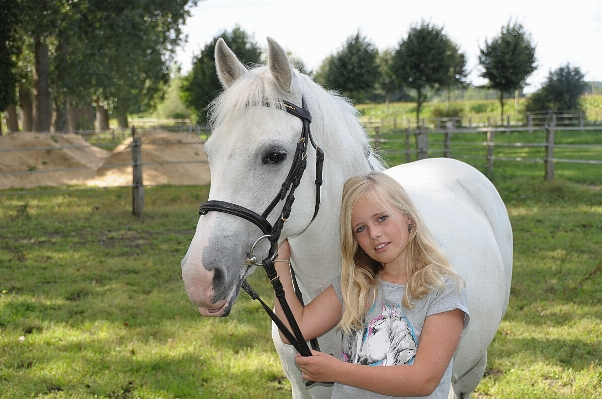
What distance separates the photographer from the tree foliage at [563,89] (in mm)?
27688

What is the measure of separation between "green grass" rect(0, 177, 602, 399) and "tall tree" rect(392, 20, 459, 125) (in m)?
21.2

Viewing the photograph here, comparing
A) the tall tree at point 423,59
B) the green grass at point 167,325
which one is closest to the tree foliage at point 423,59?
the tall tree at point 423,59

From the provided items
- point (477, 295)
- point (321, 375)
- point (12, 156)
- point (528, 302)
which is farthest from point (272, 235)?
point (12, 156)

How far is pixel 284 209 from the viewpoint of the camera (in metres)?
1.73

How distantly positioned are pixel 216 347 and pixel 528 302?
9.19ft

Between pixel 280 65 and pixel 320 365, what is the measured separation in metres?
0.98

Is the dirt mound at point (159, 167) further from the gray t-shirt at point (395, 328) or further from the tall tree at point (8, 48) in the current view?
the gray t-shirt at point (395, 328)

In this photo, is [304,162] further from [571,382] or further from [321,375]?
[571,382]

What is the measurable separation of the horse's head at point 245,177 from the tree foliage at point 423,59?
26781 millimetres

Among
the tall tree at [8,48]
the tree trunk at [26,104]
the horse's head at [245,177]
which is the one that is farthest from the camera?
the tree trunk at [26,104]

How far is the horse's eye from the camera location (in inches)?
67.4

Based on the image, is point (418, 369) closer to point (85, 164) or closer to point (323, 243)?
point (323, 243)

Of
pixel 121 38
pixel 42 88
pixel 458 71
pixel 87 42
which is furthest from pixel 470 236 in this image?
pixel 458 71

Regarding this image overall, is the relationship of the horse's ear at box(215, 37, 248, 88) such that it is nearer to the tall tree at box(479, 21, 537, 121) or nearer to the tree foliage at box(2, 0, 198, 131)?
the tree foliage at box(2, 0, 198, 131)
